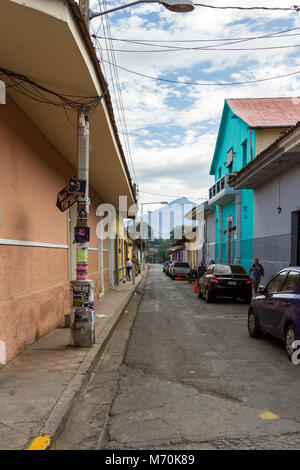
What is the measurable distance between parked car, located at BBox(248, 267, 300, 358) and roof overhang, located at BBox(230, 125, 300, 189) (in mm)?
5531

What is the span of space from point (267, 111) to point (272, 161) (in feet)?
43.1

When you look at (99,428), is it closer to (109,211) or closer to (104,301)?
(104,301)

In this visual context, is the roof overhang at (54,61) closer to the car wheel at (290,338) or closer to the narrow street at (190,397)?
the narrow street at (190,397)

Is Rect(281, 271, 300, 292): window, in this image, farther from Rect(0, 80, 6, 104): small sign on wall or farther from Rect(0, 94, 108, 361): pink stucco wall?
Rect(0, 80, 6, 104): small sign on wall

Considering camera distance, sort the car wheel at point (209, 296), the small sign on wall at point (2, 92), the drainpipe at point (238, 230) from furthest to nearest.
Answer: the drainpipe at point (238, 230), the car wheel at point (209, 296), the small sign on wall at point (2, 92)

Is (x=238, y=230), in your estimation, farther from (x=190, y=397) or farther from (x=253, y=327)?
(x=190, y=397)

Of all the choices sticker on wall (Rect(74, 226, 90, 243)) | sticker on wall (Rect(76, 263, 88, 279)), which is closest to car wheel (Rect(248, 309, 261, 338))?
sticker on wall (Rect(76, 263, 88, 279))

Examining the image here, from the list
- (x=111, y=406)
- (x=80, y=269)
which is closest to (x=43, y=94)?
(x=80, y=269)

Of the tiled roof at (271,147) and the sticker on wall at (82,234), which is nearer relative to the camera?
the sticker on wall at (82,234)

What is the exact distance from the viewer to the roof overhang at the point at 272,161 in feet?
40.7

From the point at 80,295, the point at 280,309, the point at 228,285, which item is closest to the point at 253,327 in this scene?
the point at 280,309

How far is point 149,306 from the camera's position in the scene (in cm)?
1483

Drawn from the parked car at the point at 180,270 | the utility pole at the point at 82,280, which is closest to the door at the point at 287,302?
the utility pole at the point at 82,280

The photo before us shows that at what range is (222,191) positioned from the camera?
26.1m
